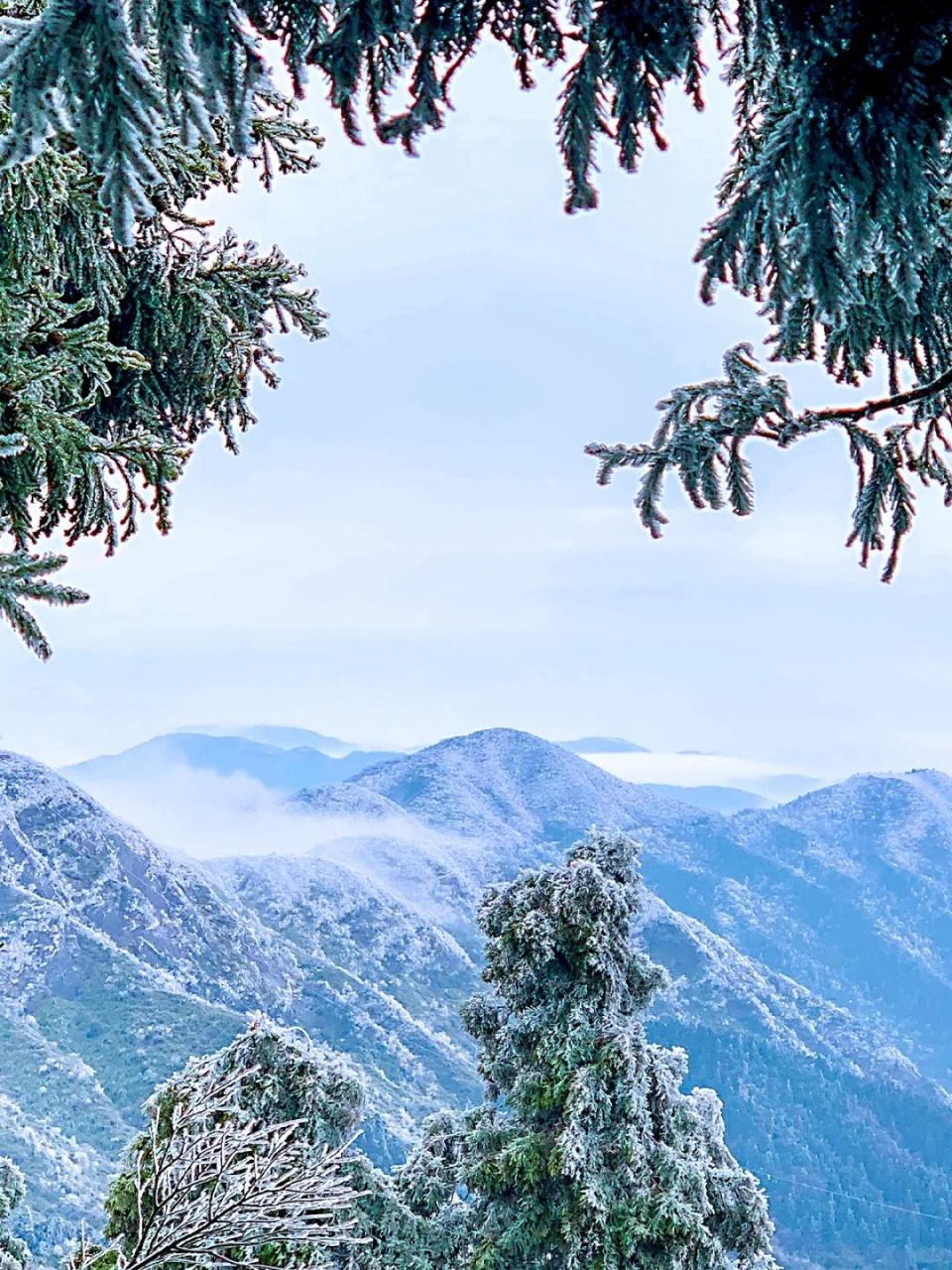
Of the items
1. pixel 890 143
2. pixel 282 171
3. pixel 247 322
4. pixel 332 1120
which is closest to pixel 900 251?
pixel 890 143

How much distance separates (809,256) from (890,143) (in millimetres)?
223

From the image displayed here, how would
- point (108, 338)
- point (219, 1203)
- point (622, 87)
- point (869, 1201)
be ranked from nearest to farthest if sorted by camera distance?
1. point (622, 87)
2. point (219, 1203)
3. point (108, 338)
4. point (869, 1201)

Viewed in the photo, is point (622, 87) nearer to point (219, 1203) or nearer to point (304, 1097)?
point (219, 1203)

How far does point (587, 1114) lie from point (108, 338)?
876cm

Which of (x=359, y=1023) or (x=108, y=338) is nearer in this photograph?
(x=108, y=338)

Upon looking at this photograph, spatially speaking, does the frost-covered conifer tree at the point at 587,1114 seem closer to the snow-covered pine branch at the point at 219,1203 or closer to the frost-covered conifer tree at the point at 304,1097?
the frost-covered conifer tree at the point at 304,1097

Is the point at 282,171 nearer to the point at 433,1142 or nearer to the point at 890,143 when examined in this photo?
the point at 890,143

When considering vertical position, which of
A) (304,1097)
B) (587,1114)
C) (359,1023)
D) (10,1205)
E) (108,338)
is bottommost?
(359,1023)

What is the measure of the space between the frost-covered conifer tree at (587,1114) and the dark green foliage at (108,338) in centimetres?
693

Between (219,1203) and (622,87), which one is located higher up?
(622,87)

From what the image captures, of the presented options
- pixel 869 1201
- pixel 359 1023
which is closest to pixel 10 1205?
pixel 359 1023

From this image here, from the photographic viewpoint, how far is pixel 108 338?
16.3 ft

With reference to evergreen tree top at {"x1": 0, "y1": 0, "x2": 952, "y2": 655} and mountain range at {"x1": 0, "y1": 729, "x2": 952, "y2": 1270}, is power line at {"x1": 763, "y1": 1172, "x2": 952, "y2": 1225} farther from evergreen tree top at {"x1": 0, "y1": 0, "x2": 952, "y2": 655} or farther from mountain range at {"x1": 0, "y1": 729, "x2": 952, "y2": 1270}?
evergreen tree top at {"x1": 0, "y1": 0, "x2": 952, "y2": 655}

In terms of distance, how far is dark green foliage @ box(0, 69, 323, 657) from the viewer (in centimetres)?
369
